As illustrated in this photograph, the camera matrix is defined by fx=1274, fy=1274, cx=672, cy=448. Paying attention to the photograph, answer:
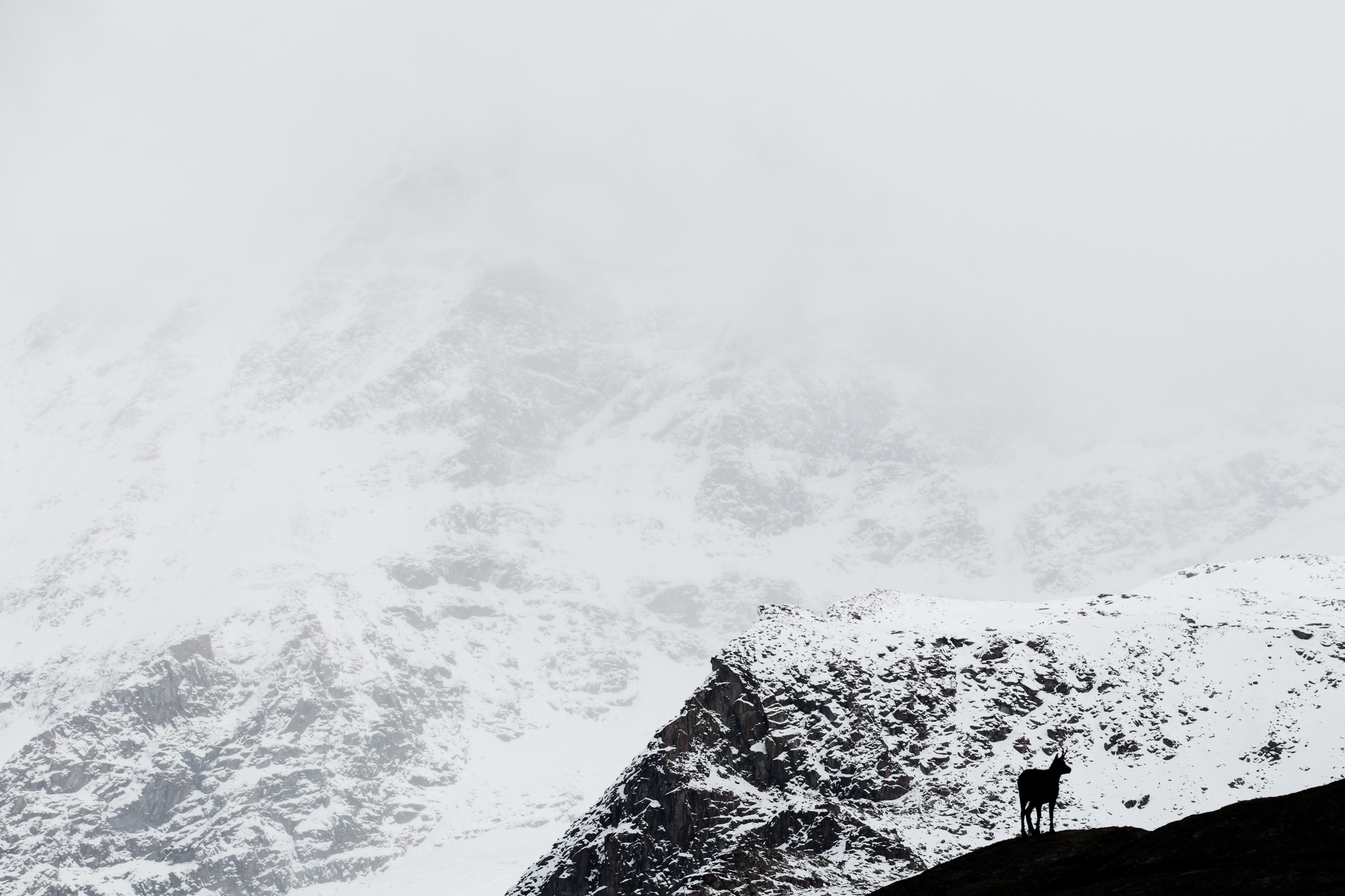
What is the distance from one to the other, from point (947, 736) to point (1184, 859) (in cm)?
9139

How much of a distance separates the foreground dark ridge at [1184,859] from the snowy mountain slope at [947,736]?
7064 cm

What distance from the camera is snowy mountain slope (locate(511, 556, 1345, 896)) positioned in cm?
10175

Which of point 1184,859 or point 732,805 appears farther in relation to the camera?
point 732,805

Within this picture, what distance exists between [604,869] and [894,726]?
29.5 meters

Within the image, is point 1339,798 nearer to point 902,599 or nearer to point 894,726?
point 894,726

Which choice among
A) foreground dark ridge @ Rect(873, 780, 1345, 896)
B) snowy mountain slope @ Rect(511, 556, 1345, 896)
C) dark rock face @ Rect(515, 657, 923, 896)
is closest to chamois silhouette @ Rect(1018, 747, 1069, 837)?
foreground dark ridge @ Rect(873, 780, 1345, 896)

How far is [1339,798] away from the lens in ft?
87.5

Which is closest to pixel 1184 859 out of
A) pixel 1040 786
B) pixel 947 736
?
pixel 1040 786

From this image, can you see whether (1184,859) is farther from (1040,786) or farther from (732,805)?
(732,805)

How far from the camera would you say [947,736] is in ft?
375

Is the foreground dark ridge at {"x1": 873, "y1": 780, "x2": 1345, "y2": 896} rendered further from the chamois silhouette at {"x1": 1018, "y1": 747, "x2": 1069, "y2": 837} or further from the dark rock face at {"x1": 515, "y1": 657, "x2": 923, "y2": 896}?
the dark rock face at {"x1": 515, "y1": 657, "x2": 923, "y2": 896}

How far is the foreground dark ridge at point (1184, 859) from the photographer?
901 inches

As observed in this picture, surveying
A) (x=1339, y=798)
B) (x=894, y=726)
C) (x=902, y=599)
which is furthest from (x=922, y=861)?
(x=1339, y=798)

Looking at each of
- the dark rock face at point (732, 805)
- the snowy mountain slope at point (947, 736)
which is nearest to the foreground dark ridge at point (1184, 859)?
the snowy mountain slope at point (947, 736)
